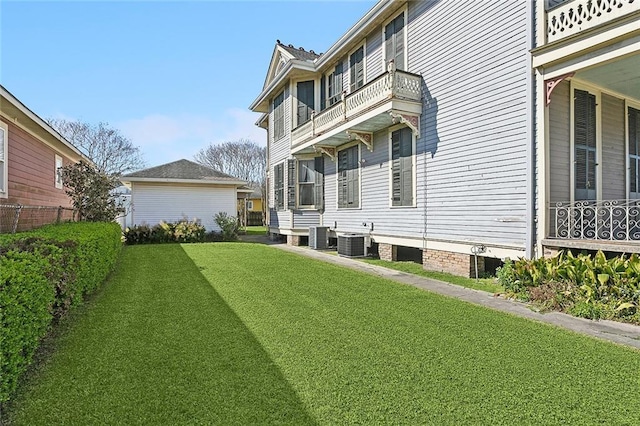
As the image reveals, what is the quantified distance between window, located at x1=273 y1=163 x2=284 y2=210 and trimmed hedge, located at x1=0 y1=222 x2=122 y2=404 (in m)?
10.7

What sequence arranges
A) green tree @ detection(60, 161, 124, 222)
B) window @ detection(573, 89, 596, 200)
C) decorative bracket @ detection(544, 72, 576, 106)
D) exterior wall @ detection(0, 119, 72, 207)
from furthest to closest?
green tree @ detection(60, 161, 124, 222) < exterior wall @ detection(0, 119, 72, 207) < window @ detection(573, 89, 596, 200) < decorative bracket @ detection(544, 72, 576, 106)

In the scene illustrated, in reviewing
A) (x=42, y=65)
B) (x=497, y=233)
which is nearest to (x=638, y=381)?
(x=497, y=233)

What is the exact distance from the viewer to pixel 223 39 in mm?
9789

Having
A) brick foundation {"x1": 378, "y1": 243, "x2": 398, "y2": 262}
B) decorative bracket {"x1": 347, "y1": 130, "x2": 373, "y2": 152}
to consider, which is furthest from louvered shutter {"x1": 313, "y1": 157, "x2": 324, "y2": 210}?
brick foundation {"x1": 378, "y1": 243, "x2": 398, "y2": 262}

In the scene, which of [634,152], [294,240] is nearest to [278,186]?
[294,240]

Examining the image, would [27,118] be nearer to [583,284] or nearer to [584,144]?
[583,284]

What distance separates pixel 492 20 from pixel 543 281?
5368 millimetres

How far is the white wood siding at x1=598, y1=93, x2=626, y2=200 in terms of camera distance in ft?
25.8

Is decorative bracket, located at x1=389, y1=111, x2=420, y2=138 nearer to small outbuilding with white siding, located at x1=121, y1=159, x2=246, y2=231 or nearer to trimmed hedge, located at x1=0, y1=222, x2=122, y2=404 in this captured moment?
trimmed hedge, located at x1=0, y1=222, x2=122, y2=404

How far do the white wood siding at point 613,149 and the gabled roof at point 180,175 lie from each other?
15784mm

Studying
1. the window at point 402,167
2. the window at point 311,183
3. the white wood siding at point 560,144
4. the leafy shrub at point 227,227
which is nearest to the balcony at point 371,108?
the window at point 402,167

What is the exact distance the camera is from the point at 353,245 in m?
11.7

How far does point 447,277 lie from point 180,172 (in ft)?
51.4

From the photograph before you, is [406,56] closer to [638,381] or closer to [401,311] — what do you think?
[401,311]
